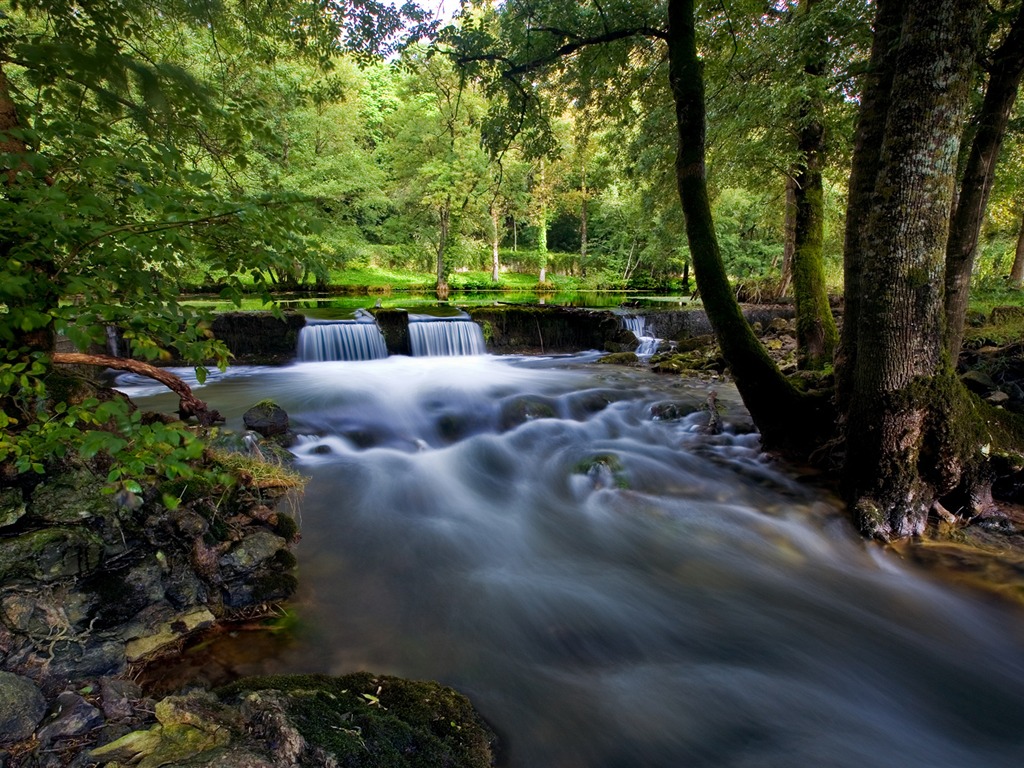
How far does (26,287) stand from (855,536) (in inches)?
229

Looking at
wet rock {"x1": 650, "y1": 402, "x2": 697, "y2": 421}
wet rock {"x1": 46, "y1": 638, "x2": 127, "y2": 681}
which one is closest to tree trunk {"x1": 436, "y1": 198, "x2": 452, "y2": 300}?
wet rock {"x1": 650, "y1": 402, "x2": 697, "y2": 421}

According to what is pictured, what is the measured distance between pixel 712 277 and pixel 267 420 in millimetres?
5678

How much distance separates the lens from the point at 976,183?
17.4ft

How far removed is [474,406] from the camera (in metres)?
8.55

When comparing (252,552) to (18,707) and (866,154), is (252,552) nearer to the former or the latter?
(18,707)

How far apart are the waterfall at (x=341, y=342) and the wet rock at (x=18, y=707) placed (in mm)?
11946

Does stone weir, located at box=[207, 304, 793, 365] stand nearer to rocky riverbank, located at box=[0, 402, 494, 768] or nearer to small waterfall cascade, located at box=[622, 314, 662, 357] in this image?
small waterfall cascade, located at box=[622, 314, 662, 357]

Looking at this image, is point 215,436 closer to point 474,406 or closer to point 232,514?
point 232,514

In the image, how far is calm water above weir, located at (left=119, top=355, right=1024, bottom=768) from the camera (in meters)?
2.81

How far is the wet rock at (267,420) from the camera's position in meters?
6.34

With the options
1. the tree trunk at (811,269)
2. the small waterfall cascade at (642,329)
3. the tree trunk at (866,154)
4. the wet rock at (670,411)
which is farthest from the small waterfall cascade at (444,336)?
the tree trunk at (866,154)

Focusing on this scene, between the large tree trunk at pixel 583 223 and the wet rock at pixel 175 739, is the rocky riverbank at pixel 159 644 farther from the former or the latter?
the large tree trunk at pixel 583 223

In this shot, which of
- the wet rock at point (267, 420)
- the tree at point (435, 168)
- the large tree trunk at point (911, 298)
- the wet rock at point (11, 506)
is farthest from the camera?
the tree at point (435, 168)

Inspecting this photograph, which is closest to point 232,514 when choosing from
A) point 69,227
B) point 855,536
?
point 69,227
